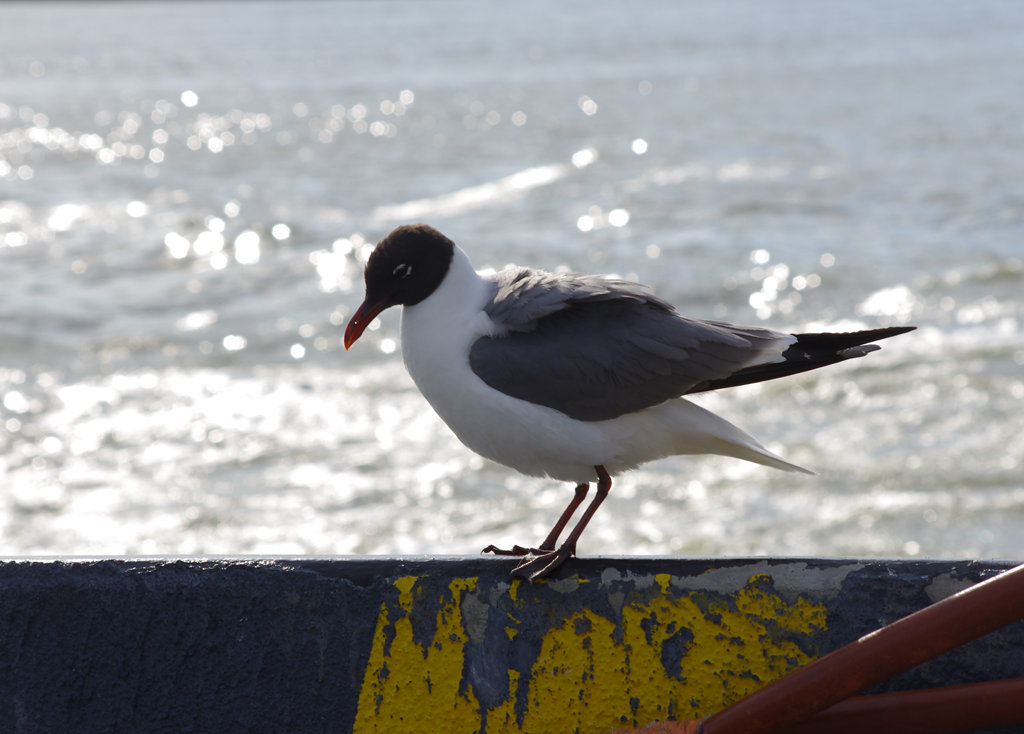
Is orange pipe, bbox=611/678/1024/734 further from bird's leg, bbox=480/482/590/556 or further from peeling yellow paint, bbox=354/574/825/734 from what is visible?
bird's leg, bbox=480/482/590/556

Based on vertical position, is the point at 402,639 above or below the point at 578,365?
below

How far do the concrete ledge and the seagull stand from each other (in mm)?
236

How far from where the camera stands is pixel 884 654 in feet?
6.48

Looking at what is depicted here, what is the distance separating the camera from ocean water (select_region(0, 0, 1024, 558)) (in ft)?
19.0

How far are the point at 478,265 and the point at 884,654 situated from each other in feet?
24.8

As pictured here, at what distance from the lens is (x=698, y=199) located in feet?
38.2

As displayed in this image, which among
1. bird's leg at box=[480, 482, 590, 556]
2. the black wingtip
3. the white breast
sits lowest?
bird's leg at box=[480, 482, 590, 556]

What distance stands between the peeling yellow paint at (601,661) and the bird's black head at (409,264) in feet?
2.33

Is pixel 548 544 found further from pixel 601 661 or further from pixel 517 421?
pixel 601 661

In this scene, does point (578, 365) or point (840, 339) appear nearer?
point (840, 339)

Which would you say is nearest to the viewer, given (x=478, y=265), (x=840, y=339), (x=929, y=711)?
(x=929, y=711)

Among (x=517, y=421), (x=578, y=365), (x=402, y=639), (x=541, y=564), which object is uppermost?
(x=578, y=365)

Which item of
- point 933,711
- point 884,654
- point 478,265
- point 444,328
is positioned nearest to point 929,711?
point 933,711

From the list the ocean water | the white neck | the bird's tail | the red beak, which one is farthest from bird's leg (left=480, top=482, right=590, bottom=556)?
the ocean water
